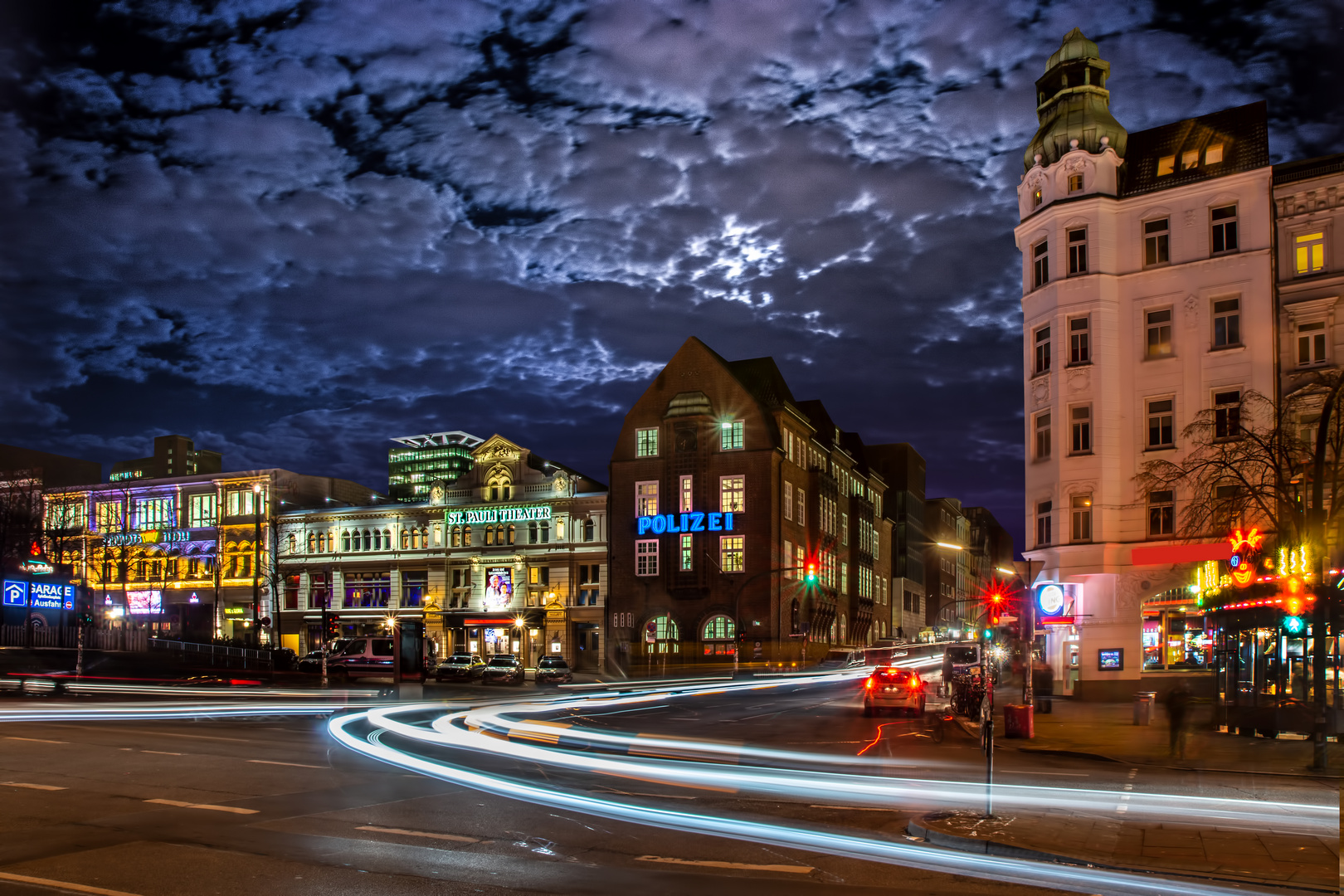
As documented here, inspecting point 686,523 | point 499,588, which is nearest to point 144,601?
point 499,588

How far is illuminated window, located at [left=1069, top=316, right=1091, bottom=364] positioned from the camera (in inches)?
1635

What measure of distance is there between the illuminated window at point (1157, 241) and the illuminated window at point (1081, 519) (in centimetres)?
885

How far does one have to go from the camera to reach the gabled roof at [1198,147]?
40.0m

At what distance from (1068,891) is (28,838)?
1020 centimetres

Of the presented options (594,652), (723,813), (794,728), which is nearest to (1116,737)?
(794,728)

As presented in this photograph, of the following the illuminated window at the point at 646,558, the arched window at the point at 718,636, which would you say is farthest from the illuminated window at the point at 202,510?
the arched window at the point at 718,636

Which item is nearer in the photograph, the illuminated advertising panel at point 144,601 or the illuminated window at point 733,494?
the illuminated window at point 733,494

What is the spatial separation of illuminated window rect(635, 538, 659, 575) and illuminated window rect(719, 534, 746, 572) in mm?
4365

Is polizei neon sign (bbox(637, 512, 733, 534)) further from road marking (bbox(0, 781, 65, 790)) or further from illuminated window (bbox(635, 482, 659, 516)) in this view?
road marking (bbox(0, 781, 65, 790))

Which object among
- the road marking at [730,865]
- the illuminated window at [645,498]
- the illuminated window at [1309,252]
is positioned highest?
the illuminated window at [1309,252]

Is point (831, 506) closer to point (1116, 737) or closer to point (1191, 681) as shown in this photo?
point (1191, 681)

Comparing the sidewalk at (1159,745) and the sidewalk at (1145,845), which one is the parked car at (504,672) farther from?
the sidewalk at (1145,845)

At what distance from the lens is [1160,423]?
133ft

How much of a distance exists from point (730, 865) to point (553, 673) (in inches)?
1946
